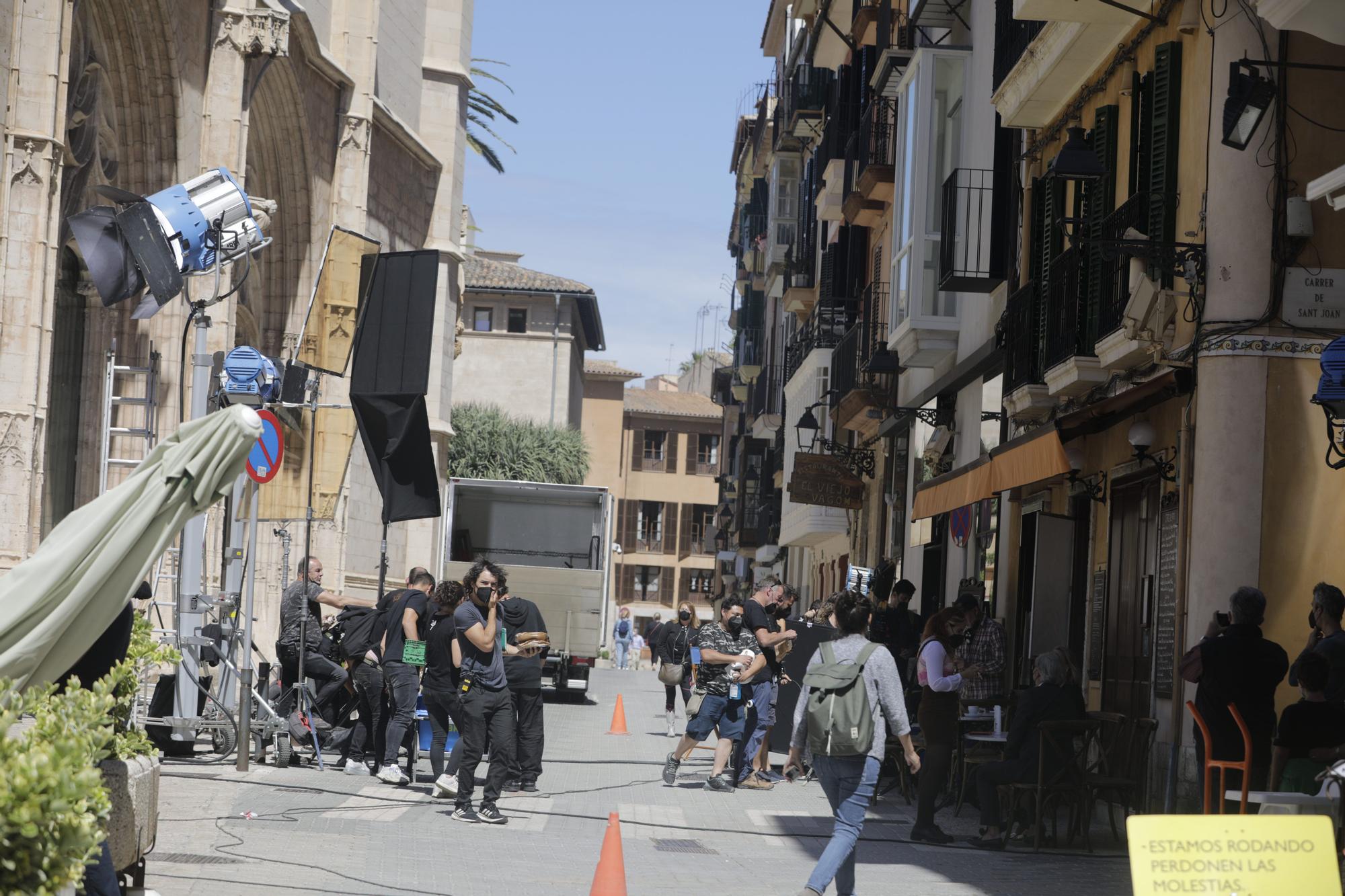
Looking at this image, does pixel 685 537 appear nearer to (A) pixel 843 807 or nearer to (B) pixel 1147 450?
(B) pixel 1147 450

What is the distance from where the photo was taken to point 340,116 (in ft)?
115

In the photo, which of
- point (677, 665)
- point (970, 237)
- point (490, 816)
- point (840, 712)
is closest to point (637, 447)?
point (677, 665)

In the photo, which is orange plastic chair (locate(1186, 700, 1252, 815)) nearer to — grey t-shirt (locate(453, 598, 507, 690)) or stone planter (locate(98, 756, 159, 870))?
grey t-shirt (locate(453, 598, 507, 690))

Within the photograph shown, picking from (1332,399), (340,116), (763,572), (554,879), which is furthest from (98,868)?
(763,572)

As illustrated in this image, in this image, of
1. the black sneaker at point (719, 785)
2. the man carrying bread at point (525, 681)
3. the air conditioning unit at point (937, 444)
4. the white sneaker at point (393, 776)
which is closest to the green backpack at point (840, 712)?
the man carrying bread at point (525, 681)

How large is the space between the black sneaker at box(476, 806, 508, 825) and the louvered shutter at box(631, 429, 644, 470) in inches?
2986

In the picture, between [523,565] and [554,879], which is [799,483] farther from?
[554,879]

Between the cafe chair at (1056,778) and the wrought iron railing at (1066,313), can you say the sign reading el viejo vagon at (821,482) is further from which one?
the cafe chair at (1056,778)

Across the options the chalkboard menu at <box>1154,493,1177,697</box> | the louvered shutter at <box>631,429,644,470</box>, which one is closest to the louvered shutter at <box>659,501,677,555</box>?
the louvered shutter at <box>631,429,644,470</box>

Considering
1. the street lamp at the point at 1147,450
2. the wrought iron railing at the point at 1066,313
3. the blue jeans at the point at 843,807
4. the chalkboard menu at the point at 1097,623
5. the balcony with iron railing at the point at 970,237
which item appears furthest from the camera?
the balcony with iron railing at the point at 970,237

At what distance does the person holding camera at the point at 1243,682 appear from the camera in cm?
1047

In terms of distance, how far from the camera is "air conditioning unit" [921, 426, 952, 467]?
2239cm

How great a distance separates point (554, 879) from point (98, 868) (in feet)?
14.9

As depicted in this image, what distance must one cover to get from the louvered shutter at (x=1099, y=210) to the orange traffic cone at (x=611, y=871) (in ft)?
25.1
